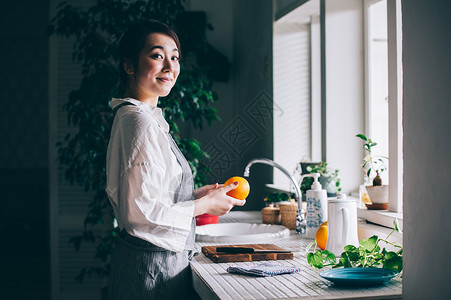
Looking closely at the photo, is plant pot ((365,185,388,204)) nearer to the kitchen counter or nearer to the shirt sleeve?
the kitchen counter

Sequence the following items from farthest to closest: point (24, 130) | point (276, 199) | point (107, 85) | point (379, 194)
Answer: point (24, 130) < point (107, 85) < point (276, 199) < point (379, 194)

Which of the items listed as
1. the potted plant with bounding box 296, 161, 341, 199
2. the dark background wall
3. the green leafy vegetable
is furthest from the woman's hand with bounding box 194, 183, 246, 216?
the dark background wall

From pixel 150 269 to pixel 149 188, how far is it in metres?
0.26

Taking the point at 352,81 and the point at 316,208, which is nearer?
the point at 316,208

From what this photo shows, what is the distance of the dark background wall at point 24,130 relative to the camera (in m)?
5.87


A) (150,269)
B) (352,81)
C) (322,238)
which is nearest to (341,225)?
(322,238)

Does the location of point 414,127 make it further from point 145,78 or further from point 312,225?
point 312,225

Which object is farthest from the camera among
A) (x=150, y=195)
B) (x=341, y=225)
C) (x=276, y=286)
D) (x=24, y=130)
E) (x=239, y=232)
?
(x=24, y=130)

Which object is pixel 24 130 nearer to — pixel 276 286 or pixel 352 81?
pixel 352 81

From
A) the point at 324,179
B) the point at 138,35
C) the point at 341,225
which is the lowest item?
the point at 341,225

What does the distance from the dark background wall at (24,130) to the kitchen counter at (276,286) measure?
16.1ft

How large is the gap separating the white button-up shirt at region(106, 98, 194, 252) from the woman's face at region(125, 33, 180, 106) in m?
0.09

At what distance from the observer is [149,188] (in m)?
1.31

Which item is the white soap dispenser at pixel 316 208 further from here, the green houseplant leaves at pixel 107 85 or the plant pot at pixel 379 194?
the green houseplant leaves at pixel 107 85
